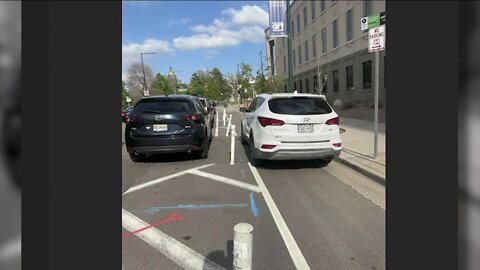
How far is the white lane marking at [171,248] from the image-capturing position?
3.85m

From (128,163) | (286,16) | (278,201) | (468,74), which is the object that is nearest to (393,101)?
(468,74)

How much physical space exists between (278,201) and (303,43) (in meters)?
40.4

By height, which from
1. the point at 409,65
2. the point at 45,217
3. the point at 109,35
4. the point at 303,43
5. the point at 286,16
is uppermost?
the point at 303,43

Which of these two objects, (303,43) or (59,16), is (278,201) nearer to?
(59,16)

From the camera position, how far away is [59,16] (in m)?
1.16

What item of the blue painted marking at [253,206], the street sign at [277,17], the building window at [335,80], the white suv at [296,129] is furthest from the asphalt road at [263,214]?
the building window at [335,80]

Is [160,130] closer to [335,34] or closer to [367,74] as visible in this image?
[367,74]

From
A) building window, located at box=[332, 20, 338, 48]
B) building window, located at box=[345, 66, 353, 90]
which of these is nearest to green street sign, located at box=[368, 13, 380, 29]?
building window, located at box=[345, 66, 353, 90]

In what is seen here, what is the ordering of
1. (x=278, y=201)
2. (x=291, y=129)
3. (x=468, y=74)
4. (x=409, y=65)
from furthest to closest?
(x=291, y=129), (x=278, y=201), (x=409, y=65), (x=468, y=74)

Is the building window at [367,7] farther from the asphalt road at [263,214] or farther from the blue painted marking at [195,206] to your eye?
the blue painted marking at [195,206]

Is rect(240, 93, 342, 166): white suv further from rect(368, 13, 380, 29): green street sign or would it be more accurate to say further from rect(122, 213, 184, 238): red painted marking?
rect(122, 213, 184, 238): red painted marking

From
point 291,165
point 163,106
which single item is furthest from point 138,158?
point 291,165

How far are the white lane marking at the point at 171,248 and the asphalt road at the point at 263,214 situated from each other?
0.07 ft

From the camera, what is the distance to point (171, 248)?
14.1 feet
